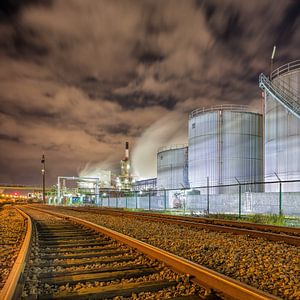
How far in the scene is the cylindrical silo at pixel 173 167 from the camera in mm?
52188

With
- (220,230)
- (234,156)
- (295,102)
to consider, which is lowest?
(220,230)

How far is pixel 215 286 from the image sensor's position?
15.1 ft

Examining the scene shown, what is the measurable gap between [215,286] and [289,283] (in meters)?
1.34

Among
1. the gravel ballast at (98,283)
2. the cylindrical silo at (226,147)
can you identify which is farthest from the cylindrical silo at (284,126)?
the gravel ballast at (98,283)

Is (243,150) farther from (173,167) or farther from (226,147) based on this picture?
(173,167)

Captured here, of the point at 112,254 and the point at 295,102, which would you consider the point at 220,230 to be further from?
the point at 295,102

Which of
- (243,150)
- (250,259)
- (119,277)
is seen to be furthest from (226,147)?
(119,277)

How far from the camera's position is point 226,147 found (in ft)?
128

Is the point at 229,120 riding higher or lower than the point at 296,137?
higher

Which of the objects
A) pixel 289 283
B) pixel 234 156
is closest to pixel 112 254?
pixel 289 283

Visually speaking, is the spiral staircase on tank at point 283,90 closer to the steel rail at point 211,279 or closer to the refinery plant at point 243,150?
the refinery plant at point 243,150

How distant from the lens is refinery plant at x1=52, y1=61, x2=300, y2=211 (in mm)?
29312

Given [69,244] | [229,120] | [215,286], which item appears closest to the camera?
[215,286]

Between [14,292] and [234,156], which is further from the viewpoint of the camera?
[234,156]
